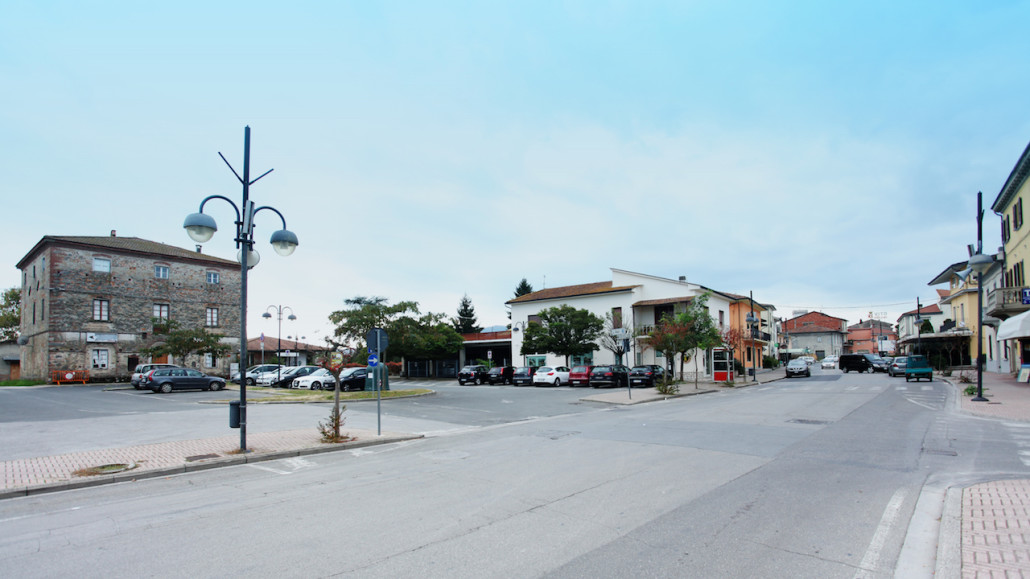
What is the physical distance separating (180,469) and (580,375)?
91.5 feet

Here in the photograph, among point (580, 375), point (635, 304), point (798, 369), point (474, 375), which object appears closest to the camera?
point (580, 375)

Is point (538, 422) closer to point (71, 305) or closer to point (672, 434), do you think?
point (672, 434)

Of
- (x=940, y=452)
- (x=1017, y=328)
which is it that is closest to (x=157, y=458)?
(x=940, y=452)

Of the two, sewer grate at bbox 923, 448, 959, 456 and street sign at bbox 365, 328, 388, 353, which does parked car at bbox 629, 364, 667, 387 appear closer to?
street sign at bbox 365, 328, 388, 353

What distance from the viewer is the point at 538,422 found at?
14977mm

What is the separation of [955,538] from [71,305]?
51.8 metres

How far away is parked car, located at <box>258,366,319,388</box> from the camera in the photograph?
3659cm

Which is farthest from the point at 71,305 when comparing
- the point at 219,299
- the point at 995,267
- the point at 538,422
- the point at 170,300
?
the point at 995,267

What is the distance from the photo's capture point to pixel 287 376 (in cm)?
3703

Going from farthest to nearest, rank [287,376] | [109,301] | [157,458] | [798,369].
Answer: [798,369]
[109,301]
[287,376]
[157,458]

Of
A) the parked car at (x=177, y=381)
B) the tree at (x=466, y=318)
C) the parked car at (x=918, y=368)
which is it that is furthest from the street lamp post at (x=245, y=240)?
the tree at (x=466, y=318)

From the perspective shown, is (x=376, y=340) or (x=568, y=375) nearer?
(x=376, y=340)

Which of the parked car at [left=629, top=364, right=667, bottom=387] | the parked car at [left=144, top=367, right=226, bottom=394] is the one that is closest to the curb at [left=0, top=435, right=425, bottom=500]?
the parked car at [left=629, top=364, right=667, bottom=387]

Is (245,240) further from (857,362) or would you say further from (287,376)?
(857,362)
